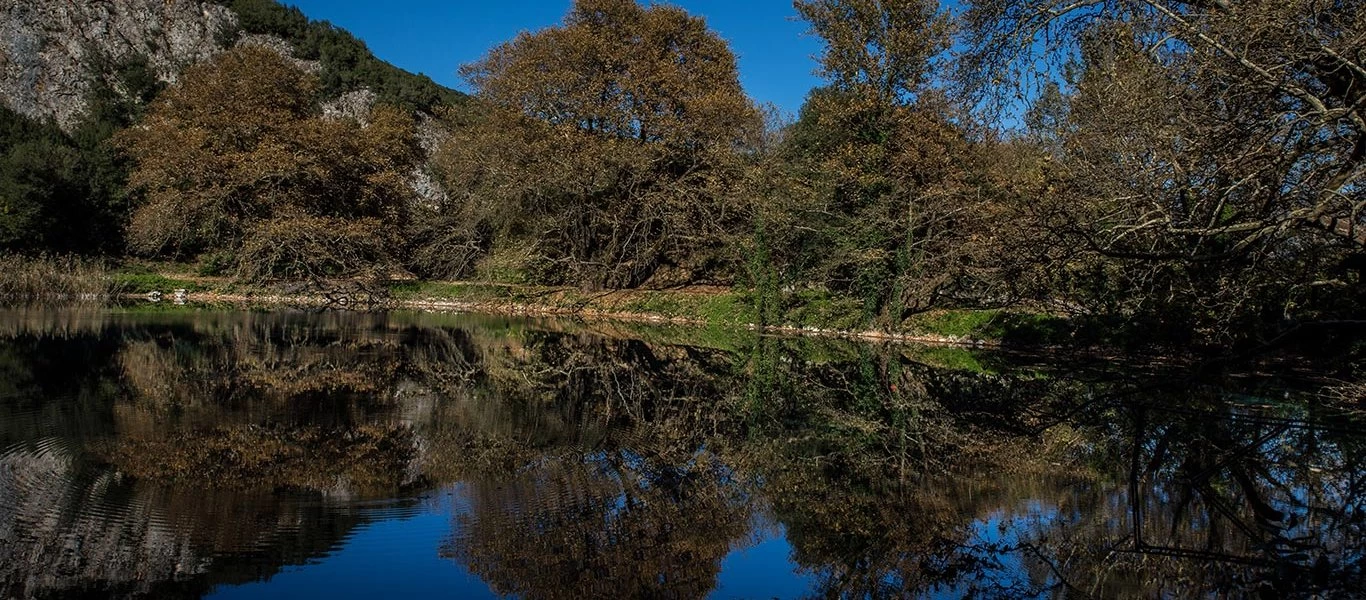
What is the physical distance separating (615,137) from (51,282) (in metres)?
18.7

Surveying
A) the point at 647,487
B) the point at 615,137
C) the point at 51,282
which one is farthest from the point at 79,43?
the point at 647,487

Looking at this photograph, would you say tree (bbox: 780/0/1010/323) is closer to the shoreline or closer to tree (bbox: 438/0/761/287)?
the shoreline

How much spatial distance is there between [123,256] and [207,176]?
7560mm

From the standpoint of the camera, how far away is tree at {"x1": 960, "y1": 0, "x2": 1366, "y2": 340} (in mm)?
6621

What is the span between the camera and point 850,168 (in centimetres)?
2475

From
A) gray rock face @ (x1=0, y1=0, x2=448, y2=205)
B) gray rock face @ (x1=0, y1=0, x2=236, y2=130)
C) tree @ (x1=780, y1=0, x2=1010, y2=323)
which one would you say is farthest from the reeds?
gray rock face @ (x1=0, y1=0, x2=236, y2=130)

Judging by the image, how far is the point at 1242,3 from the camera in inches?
283

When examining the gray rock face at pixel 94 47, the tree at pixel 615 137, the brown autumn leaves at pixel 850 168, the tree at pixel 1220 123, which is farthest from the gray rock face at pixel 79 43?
the tree at pixel 1220 123

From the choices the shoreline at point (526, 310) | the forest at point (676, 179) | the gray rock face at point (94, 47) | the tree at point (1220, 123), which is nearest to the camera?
the tree at point (1220, 123)

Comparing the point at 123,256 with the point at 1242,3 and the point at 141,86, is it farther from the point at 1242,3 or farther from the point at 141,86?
the point at 1242,3

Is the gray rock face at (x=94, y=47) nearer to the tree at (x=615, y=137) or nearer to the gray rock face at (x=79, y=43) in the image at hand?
the gray rock face at (x=79, y=43)

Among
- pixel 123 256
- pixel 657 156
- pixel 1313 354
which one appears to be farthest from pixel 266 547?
pixel 123 256

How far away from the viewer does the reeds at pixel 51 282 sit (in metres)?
26.6

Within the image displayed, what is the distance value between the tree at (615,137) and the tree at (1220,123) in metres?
20.7
